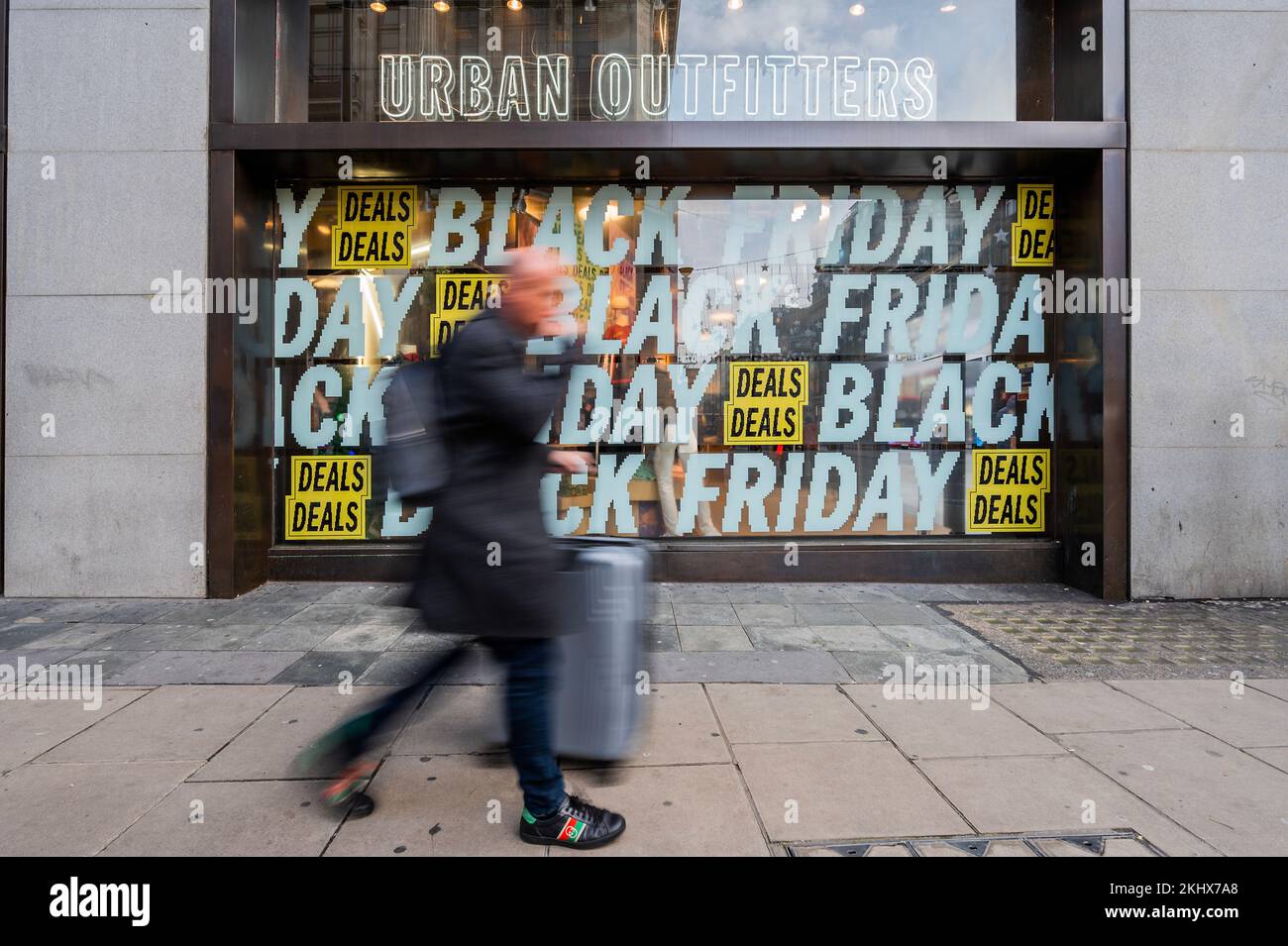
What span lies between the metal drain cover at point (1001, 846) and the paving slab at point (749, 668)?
5.30ft

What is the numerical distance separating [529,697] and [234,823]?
1.36m

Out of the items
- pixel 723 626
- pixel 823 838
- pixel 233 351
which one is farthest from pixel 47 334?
pixel 823 838

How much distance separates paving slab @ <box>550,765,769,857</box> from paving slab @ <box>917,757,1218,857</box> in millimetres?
917

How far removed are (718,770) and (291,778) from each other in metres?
1.92

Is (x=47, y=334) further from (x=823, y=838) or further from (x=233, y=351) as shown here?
(x=823, y=838)

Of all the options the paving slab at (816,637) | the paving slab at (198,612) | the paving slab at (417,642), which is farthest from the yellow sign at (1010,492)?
the paving slab at (198,612)

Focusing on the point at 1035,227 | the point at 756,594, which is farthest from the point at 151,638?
the point at 1035,227

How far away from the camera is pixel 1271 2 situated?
238 inches

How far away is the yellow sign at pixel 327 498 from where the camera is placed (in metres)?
6.87

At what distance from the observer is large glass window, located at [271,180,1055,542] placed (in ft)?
22.8

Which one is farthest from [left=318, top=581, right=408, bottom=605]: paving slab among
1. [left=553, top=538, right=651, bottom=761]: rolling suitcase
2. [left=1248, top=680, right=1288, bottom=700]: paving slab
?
[left=1248, top=680, right=1288, bottom=700]: paving slab

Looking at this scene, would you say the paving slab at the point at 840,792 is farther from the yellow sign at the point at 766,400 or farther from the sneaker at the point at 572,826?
the yellow sign at the point at 766,400

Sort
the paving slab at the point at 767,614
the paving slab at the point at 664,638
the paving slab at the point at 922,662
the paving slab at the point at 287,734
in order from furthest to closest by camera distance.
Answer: the paving slab at the point at 767,614 → the paving slab at the point at 664,638 → the paving slab at the point at 922,662 → the paving slab at the point at 287,734

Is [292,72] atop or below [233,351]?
atop
